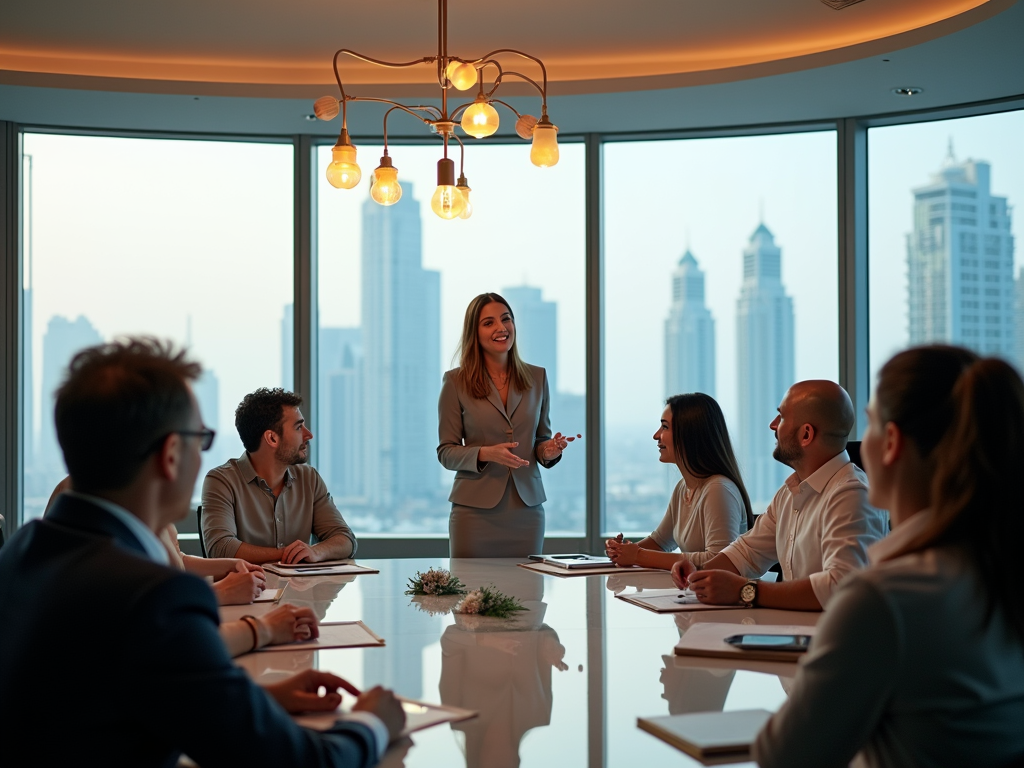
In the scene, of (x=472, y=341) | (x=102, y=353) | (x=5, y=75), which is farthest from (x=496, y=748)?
(x=5, y=75)

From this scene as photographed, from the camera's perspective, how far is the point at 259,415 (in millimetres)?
3873

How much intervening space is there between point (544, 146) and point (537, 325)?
2.91m

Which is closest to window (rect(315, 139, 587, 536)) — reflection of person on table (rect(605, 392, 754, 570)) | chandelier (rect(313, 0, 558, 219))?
chandelier (rect(313, 0, 558, 219))

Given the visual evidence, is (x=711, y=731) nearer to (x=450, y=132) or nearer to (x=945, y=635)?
(x=945, y=635)

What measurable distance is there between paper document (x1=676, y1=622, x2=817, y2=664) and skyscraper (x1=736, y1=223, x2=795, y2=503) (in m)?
3.82

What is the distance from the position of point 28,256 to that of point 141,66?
4.69ft

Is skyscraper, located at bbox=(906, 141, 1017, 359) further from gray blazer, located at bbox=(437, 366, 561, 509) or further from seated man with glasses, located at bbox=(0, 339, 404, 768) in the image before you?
seated man with glasses, located at bbox=(0, 339, 404, 768)

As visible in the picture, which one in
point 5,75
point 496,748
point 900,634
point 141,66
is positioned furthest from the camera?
point 141,66

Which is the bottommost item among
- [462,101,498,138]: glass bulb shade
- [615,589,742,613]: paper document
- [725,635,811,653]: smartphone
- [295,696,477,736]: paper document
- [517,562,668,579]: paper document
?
[517,562,668,579]: paper document

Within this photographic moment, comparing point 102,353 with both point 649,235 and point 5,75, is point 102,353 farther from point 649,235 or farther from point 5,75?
point 649,235

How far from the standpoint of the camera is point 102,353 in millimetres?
1379

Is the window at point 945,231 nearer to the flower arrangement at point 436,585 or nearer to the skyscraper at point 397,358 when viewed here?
the skyscraper at point 397,358

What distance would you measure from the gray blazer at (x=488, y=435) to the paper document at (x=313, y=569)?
723mm

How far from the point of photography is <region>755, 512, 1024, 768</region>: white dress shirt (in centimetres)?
123
